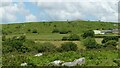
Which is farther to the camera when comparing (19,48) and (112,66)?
(19,48)

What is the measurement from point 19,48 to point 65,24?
60414 millimetres

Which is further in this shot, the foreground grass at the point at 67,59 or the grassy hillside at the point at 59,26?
the grassy hillside at the point at 59,26

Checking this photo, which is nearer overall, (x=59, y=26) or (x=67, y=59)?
(x=67, y=59)

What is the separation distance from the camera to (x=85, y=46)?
51.8 meters

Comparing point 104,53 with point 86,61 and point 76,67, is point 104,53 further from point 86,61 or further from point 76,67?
Result: point 76,67

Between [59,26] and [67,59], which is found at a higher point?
[67,59]

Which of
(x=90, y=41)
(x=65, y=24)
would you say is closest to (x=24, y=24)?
(x=65, y=24)

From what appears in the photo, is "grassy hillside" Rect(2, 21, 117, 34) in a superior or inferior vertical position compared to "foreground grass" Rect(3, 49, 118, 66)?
inferior

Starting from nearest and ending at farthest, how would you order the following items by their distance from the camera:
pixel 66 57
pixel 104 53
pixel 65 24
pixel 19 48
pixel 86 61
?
pixel 86 61, pixel 66 57, pixel 104 53, pixel 19 48, pixel 65 24

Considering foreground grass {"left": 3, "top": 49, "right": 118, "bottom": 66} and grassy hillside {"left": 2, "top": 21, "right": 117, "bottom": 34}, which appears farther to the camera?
grassy hillside {"left": 2, "top": 21, "right": 117, "bottom": 34}

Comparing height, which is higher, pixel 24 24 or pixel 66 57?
pixel 66 57

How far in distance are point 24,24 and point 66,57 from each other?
84.5m

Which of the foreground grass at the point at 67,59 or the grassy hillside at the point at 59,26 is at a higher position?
the foreground grass at the point at 67,59

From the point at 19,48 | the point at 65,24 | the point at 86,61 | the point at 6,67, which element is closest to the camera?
the point at 6,67
